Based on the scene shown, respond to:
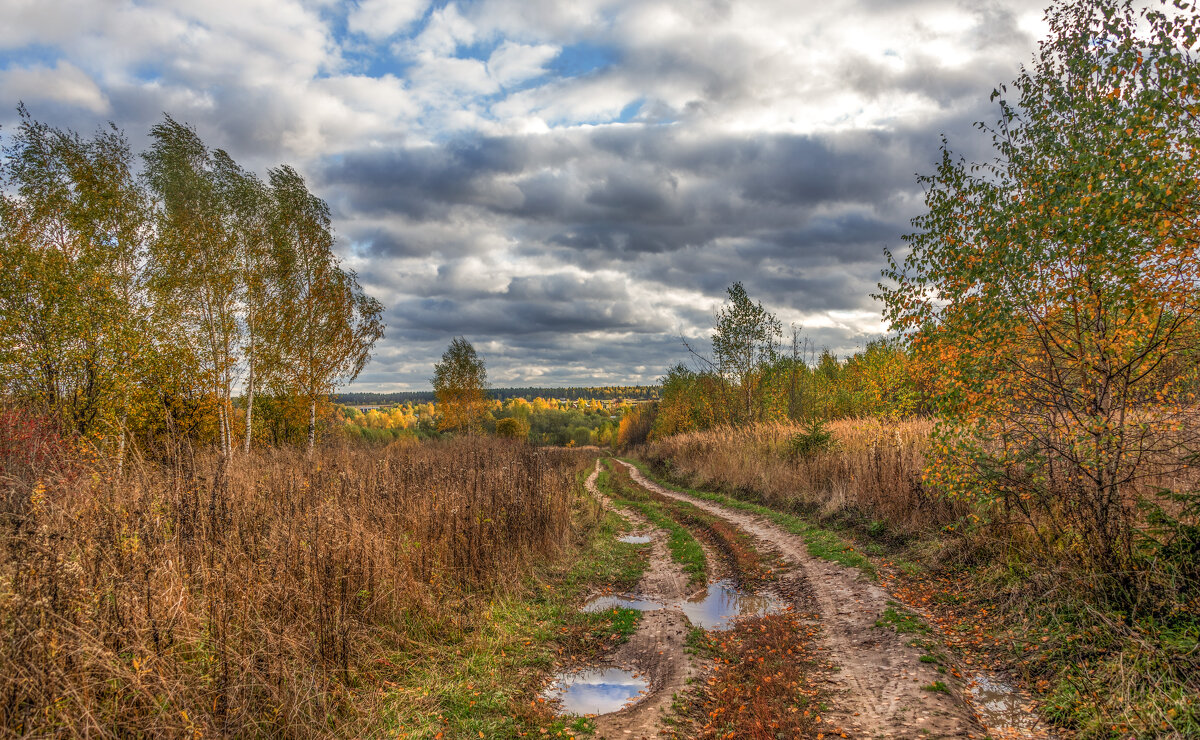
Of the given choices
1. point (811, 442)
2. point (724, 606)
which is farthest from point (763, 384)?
point (724, 606)

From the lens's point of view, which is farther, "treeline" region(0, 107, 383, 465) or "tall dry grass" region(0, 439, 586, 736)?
"treeline" region(0, 107, 383, 465)

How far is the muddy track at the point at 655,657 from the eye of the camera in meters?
4.93

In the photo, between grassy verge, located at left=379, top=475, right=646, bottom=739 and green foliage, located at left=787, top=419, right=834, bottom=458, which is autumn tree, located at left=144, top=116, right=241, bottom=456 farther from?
green foliage, located at left=787, top=419, right=834, bottom=458

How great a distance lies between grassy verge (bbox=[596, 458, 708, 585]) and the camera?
10678 mm

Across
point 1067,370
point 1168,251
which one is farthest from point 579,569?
point 1168,251

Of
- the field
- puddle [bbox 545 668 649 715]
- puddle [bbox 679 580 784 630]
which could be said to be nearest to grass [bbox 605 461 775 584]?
puddle [bbox 679 580 784 630]

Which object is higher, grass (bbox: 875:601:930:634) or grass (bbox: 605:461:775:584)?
grass (bbox: 875:601:930:634)

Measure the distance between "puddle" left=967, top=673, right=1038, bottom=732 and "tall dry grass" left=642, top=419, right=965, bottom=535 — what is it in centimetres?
513

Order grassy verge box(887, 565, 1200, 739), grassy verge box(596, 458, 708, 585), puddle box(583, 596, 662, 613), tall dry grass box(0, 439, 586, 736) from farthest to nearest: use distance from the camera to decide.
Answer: grassy verge box(596, 458, 708, 585), puddle box(583, 596, 662, 613), grassy verge box(887, 565, 1200, 739), tall dry grass box(0, 439, 586, 736)

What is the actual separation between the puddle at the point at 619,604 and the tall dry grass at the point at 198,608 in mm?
2133

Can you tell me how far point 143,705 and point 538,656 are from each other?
13.2 feet

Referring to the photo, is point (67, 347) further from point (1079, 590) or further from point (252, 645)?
point (1079, 590)

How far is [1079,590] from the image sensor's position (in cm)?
587

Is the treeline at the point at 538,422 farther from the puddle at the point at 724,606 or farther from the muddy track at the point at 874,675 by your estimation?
the muddy track at the point at 874,675
